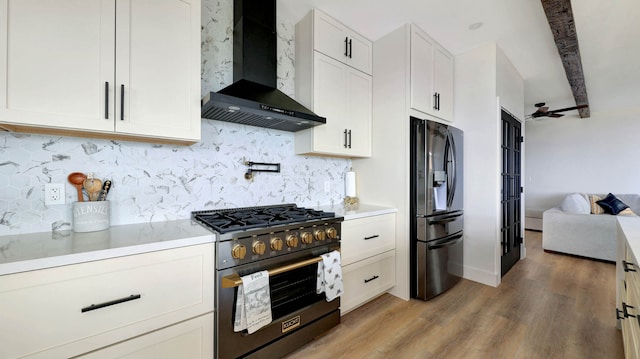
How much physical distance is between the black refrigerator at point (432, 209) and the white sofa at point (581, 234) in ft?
8.32

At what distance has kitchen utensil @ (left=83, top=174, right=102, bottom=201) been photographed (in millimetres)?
1385

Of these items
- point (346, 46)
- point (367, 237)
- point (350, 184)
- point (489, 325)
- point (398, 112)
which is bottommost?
point (489, 325)

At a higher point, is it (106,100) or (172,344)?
(106,100)

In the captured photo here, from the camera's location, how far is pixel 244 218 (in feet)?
5.35

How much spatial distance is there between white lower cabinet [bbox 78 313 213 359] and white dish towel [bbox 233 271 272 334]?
0.15 metres

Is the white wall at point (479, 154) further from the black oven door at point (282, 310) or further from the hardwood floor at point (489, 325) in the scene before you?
the black oven door at point (282, 310)

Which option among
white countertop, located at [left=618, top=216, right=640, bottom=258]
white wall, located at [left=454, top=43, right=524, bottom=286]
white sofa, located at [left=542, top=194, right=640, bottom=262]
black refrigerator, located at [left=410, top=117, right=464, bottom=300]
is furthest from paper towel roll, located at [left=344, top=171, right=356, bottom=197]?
white sofa, located at [left=542, top=194, right=640, bottom=262]

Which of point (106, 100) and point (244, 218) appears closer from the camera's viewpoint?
point (106, 100)

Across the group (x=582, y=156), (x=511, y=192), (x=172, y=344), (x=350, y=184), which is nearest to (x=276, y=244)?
(x=172, y=344)

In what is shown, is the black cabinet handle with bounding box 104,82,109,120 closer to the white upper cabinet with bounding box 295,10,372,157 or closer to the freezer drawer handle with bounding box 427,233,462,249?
the white upper cabinet with bounding box 295,10,372,157

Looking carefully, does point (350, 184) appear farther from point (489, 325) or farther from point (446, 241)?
point (489, 325)

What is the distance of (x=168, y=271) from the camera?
1199 millimetres

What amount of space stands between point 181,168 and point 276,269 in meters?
0.96

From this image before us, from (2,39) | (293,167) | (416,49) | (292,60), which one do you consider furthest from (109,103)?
(416,49)
